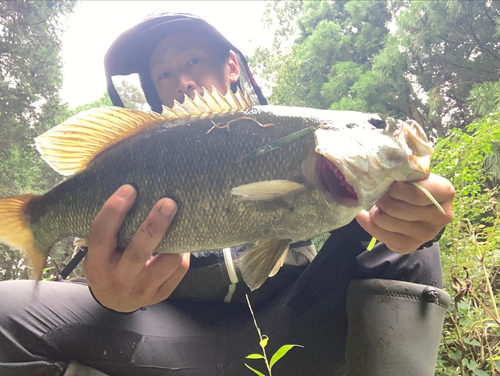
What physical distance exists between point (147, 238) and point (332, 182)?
1.81ft

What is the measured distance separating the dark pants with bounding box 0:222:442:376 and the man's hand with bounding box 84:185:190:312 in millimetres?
204

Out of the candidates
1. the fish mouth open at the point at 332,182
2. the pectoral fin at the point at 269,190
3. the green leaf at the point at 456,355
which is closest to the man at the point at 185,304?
the fish mouth open at the point at 332,182

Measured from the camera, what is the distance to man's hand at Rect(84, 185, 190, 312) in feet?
2.69

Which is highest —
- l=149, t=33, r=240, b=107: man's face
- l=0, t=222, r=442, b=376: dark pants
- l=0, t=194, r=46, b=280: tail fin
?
l=149, t=33, r=240, b=107: man's face

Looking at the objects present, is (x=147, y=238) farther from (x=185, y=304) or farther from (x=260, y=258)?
(x=185, y=304)

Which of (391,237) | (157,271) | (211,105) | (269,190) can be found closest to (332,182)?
(269,190)

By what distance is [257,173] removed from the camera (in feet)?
2.53

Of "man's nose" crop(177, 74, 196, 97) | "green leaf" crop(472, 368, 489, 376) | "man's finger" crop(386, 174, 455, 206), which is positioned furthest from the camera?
"man's nose" crop(177, 74, 196, 97)

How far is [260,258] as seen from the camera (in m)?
0.81

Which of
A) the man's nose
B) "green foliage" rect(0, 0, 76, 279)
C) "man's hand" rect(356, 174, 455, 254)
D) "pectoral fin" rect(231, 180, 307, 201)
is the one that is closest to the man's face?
the man's nose

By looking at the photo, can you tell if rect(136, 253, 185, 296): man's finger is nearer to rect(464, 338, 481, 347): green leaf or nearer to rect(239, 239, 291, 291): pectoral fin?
rect(239, 239, 291, 291): pectoral fin

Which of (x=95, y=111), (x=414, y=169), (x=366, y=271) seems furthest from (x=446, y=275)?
(x=95, y=111)

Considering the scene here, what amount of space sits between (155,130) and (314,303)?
36.2 inches

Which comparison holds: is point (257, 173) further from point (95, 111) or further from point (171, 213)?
point (95, 111)
